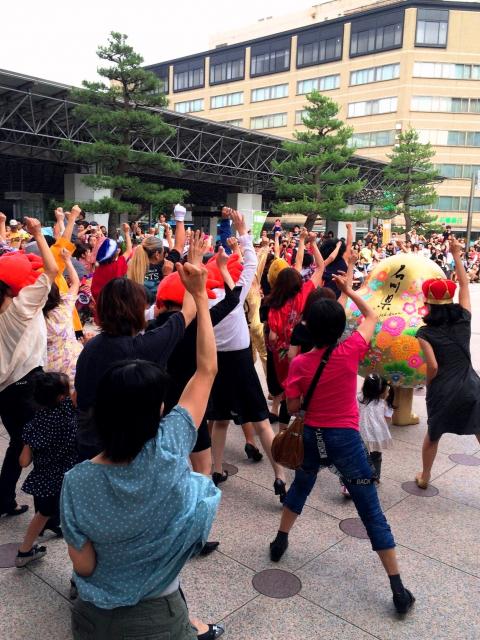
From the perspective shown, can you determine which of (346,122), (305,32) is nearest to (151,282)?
(346,122)

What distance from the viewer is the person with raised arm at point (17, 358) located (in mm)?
3088

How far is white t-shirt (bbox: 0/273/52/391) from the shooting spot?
308 cm

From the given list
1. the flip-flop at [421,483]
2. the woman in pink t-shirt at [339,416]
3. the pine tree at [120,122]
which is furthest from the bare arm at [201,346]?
the pine tree at [120,122]

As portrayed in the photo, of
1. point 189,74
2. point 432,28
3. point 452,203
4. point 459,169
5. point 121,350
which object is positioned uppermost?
point 432,28

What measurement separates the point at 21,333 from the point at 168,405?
3.32 ft

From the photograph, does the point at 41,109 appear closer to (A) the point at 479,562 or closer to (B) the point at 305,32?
(A) the point at 479,562

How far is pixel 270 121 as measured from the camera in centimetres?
5575

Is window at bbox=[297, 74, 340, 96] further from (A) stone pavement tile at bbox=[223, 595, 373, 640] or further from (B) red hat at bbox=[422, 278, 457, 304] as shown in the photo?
(A) stone pavement tile at bbox=[223, 595, 373, 640]

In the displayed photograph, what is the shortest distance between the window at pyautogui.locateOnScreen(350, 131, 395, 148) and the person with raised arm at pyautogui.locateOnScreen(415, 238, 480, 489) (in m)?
48.0

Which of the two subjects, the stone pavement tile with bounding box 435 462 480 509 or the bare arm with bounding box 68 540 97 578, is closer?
the bare arm with bounding box 68 540 97 578

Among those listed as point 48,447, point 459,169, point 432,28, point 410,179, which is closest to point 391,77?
point 432,28

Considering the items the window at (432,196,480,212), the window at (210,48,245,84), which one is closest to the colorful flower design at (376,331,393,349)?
the window at (432,196,480,212)

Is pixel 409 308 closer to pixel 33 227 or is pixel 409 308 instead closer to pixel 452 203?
pixel 33 227

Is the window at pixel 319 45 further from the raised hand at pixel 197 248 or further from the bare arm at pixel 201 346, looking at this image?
the bare arm at pixel 201 346
